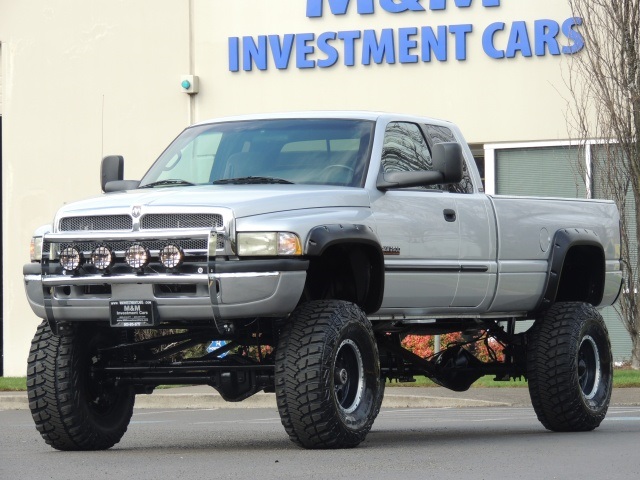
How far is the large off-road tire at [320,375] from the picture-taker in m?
9.00

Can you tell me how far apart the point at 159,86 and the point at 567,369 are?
14082mm

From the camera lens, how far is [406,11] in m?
22.7

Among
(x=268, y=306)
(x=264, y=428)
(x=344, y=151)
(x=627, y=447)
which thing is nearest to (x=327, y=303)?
(x=268, y=306)

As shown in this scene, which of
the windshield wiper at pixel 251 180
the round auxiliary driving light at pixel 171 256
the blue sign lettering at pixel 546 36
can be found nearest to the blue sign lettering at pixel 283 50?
the blue sign lettering at pixel 546 36

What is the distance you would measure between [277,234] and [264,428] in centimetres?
441

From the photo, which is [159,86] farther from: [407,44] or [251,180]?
[251,180]

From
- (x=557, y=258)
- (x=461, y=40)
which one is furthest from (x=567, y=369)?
(x=461, y=40)

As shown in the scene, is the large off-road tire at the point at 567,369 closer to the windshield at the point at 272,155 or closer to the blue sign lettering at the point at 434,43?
the windshield at the point at 272,155

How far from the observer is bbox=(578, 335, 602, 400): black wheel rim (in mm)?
11742

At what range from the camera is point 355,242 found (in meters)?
9.49

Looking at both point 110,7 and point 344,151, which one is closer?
point 344,151

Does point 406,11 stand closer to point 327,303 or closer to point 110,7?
point 110,7

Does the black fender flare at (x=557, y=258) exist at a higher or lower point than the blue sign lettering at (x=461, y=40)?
lower

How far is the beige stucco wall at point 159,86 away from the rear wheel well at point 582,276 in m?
9.75
